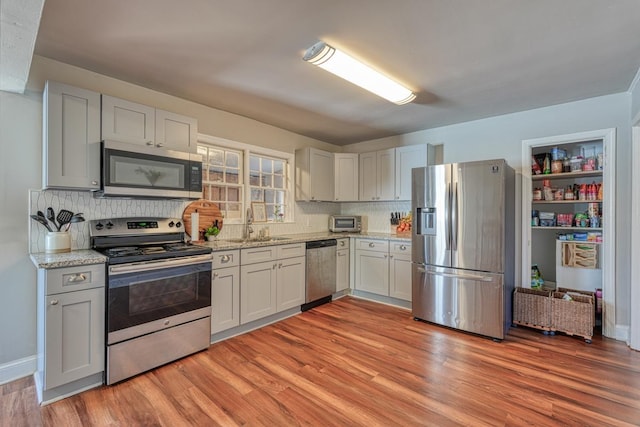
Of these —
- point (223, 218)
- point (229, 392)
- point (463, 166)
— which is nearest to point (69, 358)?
point (229, 392)

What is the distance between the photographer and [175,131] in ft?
9.27

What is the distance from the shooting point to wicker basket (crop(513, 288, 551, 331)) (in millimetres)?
3115

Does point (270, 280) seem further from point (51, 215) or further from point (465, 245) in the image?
point (465, 245)

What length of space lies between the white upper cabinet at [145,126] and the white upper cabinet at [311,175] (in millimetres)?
1768

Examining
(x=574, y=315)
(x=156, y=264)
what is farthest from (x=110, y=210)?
(x=574, y=315)

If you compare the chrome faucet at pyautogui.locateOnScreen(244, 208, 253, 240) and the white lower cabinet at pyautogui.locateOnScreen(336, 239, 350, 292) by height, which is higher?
the chrome faucet at pyautogui.locateOnScreen(244, 208, 253, 240)

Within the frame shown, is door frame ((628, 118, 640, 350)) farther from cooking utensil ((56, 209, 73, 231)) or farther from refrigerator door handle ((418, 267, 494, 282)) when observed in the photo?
cooking utensil ((56, 209, 73, 231))

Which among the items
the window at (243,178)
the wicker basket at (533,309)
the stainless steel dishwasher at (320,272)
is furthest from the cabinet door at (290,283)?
the wicker basket at (533,309)

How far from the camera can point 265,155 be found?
4078 mm

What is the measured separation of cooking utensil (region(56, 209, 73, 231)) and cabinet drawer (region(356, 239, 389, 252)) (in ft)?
10.7

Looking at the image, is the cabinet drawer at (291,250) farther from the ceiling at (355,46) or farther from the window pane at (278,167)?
the ceiling at (355,46)

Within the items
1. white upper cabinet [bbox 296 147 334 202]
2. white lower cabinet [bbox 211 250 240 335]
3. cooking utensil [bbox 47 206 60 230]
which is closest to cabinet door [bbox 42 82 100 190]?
cooking utensil [bbox 47 206 60 230]

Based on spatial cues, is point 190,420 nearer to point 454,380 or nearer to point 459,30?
point 454,380

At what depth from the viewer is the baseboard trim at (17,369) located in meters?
2.21
